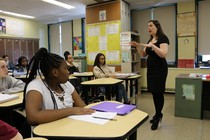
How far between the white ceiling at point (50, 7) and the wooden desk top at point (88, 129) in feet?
16.0

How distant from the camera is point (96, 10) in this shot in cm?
579

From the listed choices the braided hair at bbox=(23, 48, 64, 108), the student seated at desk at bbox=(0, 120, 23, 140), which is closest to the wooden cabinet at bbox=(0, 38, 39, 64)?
the braided hair at bbox=(23, 48, 64, 108)

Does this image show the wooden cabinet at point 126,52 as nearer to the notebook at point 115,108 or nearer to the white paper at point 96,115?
the notebook at point 115,108

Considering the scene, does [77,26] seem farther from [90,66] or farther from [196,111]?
[196,111]

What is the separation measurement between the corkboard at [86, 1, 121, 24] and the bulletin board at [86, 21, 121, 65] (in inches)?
5.3

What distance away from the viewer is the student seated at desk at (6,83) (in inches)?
88.1

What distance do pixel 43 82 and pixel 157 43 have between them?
6.34 feet

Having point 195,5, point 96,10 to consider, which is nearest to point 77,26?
point 96,10

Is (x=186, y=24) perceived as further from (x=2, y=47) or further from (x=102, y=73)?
(x=2, y=47)

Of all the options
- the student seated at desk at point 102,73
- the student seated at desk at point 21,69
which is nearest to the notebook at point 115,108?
the student seated at desk at point 102,73

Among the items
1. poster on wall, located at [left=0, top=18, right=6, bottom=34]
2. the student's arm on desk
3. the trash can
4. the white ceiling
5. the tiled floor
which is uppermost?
the white ceiling

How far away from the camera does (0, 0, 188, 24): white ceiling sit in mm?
5562

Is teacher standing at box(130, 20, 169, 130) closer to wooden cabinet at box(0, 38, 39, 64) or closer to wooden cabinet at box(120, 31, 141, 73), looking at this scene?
wooden cabinet at box(120, 31, 141, 73)

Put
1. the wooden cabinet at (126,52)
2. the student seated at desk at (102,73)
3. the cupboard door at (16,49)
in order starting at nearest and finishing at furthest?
the student seated at desk at (102,73)
the wooden cabinet at (126,52)
the cupboard door at (16,49)
